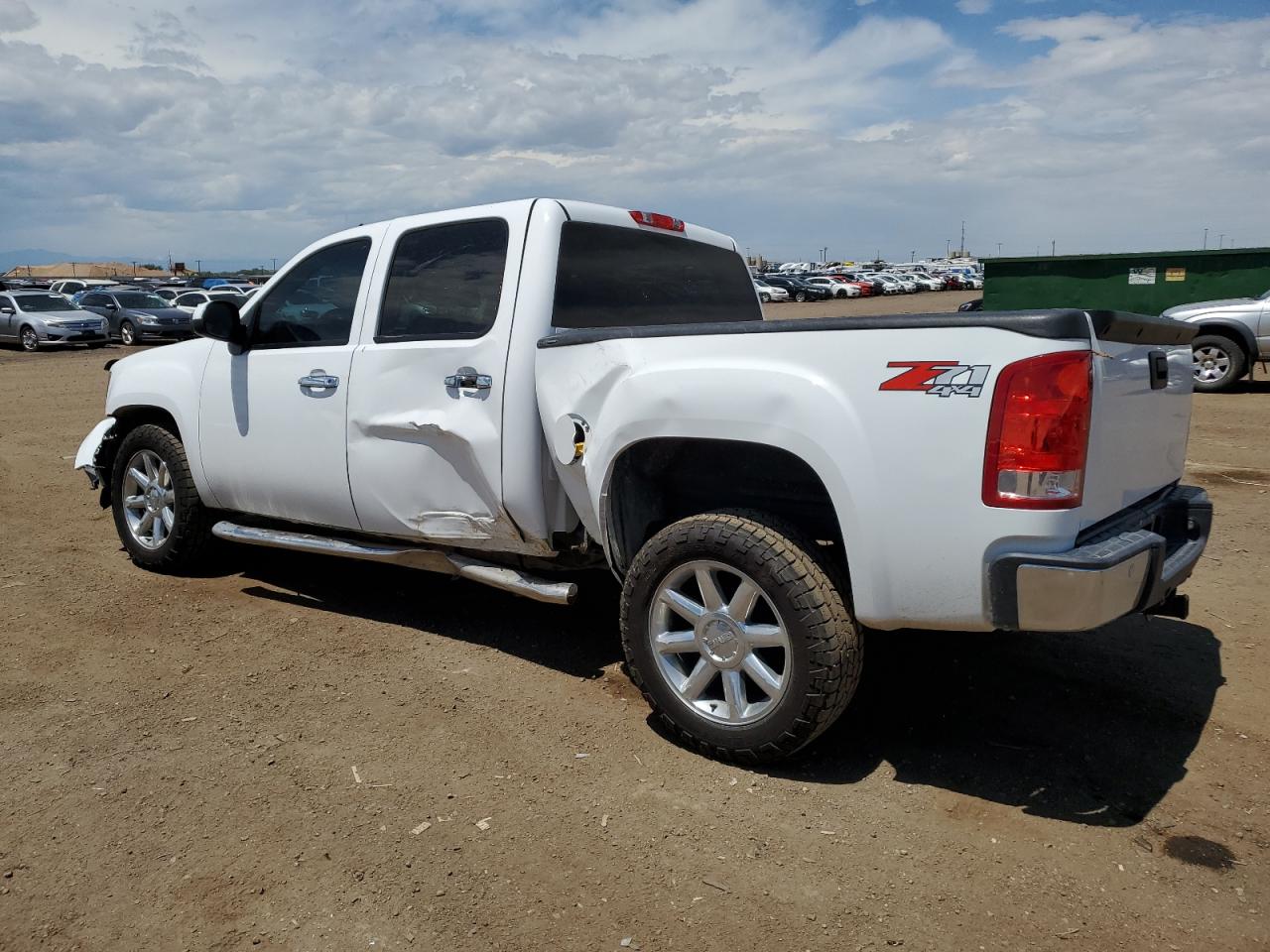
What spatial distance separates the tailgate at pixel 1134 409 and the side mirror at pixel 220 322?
3.96 metres

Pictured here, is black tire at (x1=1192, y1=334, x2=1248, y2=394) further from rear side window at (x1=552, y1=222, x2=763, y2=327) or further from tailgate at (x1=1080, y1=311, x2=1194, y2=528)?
tailgate at (x1=1080, y1=311, x2=1194, y2=528)

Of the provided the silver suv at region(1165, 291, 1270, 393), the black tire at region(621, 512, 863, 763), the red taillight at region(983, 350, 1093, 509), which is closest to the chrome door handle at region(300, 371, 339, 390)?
the black tire at region(621, 512, 863, 763)

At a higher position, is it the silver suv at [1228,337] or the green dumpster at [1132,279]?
the green dumpster at [1132,279]

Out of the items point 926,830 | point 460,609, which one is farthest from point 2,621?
point 926,830

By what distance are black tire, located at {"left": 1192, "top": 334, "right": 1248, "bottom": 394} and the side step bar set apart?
11939 millimetres

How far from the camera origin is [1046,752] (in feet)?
12.6

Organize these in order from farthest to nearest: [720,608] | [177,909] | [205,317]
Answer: [205,317] → [720,608] → [177,909]

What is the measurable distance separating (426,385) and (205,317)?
1.46 m

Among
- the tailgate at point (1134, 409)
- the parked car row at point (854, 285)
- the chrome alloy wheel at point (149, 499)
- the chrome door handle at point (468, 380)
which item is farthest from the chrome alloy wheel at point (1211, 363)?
the parked car row at point (854, 285)

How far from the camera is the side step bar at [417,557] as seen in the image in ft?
14.3

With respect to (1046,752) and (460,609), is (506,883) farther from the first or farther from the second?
(460,609)

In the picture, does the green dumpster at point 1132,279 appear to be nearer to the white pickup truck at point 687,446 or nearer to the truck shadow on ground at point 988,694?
the truck shadow on ground at point 988,694

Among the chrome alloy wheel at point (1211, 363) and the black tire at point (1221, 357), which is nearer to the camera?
the black tire at point (1221, 357)

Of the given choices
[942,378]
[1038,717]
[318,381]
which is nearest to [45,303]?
[318,381]
